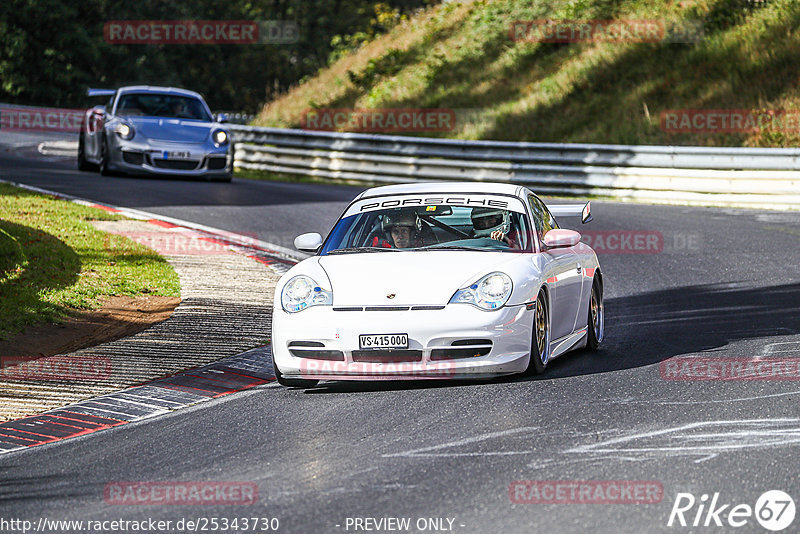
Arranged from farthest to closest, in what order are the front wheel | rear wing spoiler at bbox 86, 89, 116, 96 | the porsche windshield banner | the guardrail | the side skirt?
the front wheel, rear wing spoiler at bbox 86, 89, 116, 96, the guardrail, the porsche windshield banner, the side skirt

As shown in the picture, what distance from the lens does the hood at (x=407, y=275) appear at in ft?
25.8

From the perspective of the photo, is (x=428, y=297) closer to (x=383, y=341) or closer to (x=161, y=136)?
(x=383, y=341)

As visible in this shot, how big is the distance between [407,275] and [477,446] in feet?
6.28

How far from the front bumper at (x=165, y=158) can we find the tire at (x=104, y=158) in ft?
0.73

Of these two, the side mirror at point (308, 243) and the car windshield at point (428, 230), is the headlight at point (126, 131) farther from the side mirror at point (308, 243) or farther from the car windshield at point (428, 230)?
the side mirror at point (308, 243)

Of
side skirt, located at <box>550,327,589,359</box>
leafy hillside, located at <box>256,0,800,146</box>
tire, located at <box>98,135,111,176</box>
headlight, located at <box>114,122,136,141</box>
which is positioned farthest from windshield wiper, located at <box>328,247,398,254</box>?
leafy hillside, located at <box>256,0,800,146</box>

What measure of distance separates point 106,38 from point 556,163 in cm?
3669

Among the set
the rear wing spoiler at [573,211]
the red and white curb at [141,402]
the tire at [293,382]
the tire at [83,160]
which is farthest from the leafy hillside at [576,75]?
the tire at [293,382]

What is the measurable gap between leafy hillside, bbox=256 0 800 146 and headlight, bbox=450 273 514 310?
16752mm

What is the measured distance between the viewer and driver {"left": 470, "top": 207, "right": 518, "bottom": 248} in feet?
28.9

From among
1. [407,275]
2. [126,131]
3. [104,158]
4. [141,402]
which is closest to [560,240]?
[407,275]

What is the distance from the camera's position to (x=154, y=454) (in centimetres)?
662

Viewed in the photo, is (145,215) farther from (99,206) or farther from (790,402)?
(790,402)

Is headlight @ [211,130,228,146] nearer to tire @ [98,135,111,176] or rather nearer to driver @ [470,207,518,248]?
tire @ [98,135,111,176]
